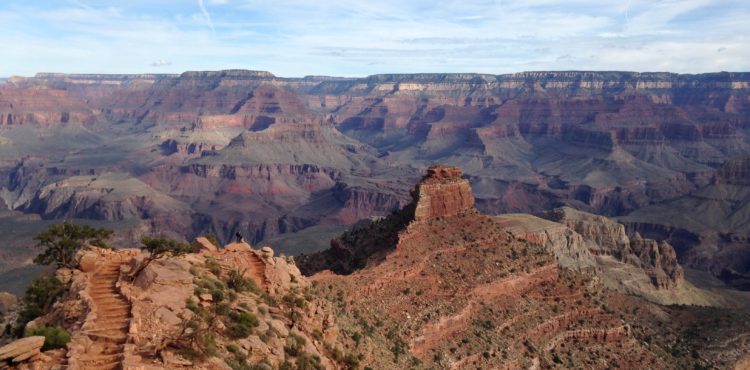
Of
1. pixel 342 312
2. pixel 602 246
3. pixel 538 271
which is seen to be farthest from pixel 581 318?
pixel 602 246

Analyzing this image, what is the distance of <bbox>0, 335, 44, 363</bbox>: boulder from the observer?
18828 millimetres

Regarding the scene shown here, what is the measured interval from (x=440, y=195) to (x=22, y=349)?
42.3m

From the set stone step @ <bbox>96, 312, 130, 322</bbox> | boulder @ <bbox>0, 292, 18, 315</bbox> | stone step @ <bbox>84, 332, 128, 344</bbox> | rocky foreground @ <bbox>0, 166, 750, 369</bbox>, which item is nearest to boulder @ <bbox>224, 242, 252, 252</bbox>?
rocky foreground @ <bbox>0, 166, 750, 369</bbox>

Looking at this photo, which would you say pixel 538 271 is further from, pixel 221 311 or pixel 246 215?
pixel 246 215

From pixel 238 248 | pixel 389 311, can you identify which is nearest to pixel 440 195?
pixel 389 311

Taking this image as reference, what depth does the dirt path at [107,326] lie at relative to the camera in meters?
20.1

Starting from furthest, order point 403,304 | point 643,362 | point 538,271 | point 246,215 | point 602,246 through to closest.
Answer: point 246,215 → point 602,246 → point 538,271 → point 643,362 → point 403,304

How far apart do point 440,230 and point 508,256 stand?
6426 mm

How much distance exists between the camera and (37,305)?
28.4 metres

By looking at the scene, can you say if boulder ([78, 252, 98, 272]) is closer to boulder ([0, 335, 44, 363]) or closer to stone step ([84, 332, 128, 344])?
stone step ([84, 332, 128, 344])

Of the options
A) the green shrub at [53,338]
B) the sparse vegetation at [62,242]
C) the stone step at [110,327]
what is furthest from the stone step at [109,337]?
the sparse vegetation at [62,242]

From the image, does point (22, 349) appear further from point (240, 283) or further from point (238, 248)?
point (238, 248)

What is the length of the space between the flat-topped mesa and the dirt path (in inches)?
1265

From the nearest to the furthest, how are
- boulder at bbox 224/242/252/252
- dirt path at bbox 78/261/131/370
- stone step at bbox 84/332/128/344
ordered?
dirt path at bbox 78/261/131/370 < stone step at bbox 84/332/128/344 < boulder at bbox 224/242/252/252
